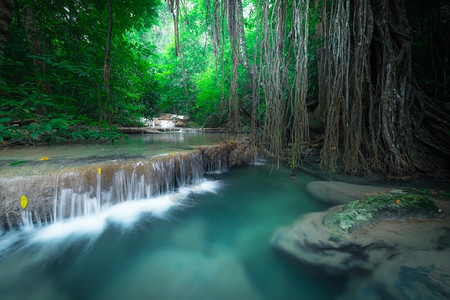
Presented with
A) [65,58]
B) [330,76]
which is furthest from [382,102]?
[65,58]

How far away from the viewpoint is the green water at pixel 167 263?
1.38 meters

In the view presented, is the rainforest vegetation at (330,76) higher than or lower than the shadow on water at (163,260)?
higher

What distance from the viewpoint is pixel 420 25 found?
407cm

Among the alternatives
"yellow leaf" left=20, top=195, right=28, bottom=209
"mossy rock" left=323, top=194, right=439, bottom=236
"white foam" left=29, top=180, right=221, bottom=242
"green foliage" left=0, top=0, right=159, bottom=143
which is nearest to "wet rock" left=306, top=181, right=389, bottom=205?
"mossy rock" left=323, top=194, right=439, bottom=236

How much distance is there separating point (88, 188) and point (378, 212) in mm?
3276

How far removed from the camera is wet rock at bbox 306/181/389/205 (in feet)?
8.62

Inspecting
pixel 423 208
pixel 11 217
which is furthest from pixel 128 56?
pixel 423 208

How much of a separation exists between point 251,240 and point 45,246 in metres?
2.10

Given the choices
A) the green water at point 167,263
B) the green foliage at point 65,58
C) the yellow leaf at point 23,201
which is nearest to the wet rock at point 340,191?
the green water at point 167,263

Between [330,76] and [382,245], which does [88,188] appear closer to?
[382,245]

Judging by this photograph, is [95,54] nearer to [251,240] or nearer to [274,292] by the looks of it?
[251,240]

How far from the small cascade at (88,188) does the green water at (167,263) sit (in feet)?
0.72

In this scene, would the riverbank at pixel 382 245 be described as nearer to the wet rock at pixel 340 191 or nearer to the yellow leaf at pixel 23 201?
the wet rock at pixel 340 191

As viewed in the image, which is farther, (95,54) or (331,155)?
(95,54)
